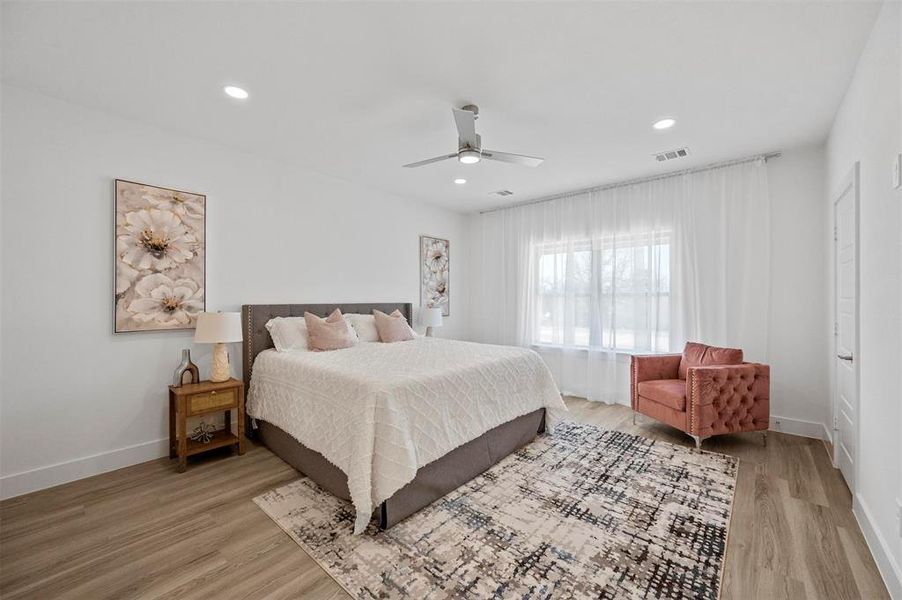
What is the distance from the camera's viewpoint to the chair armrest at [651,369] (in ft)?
12.8

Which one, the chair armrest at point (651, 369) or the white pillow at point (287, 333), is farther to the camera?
the chair armrest at point (651, 369)

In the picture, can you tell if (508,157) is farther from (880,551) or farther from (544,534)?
(880,551)

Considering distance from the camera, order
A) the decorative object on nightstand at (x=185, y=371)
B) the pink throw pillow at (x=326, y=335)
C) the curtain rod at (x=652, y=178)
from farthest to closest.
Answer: the curtain rod at (x=652, y=178) → the pink throw pillow at (x=326, y=335) → the decorative object on nightstand at (x=185, y=371)

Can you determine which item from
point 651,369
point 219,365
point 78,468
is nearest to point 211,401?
point 219,365

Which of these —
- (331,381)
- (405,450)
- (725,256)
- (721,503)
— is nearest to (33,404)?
(331,381)

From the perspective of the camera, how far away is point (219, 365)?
10.4 ft

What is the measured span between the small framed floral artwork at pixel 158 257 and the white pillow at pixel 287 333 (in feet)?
2.01

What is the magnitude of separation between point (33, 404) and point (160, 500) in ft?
3.69

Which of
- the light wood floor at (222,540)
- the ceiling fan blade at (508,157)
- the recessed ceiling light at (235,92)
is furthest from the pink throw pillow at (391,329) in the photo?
the recessed ceiling light at (235,92)

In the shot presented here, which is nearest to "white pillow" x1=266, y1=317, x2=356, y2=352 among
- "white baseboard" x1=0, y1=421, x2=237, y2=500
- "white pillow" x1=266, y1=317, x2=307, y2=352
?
"white pillow" x1=266, y1=317, x2=307, y2=352

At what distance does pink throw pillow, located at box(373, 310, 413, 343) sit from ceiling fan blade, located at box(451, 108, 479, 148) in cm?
228

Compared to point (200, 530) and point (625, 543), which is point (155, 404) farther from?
point (625, 543)

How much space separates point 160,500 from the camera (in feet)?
8.13

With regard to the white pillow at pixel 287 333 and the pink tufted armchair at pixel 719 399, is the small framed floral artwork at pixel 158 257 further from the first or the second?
the pink tufted armchair at pixel 719 399
